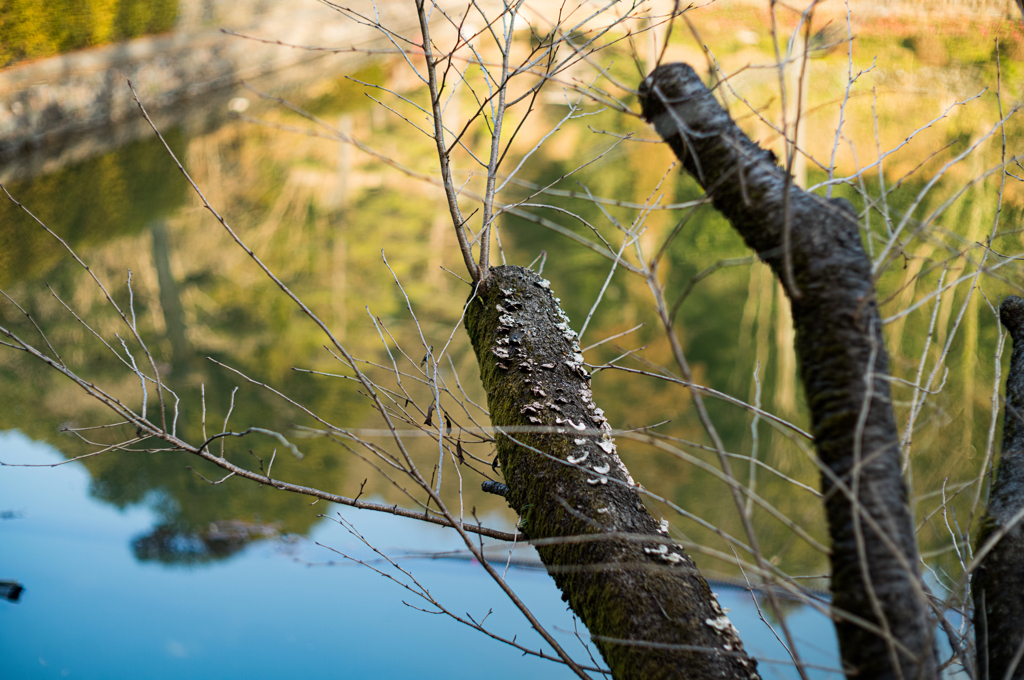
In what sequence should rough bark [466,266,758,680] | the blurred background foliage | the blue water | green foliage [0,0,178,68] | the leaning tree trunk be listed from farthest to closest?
1. green foliage [0,0,178,68]
2. the blurred background foliage
3. the blue water
4. rough bark [466,266,758,680]
5. the leaning tree trunk

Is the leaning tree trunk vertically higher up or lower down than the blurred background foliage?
lower down

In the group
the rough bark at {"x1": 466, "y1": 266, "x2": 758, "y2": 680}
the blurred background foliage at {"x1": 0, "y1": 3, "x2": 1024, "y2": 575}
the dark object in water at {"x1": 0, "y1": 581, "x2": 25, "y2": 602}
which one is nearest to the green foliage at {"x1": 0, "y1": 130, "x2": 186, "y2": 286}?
the blurred background foliage at {"x1": 0, "y1": 3, "x2": 1024, "y2": 575}

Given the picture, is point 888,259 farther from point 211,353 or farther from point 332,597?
point 211,353

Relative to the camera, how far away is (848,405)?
81 cm

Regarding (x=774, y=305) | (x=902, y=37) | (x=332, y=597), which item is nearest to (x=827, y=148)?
(x=902, y=37)

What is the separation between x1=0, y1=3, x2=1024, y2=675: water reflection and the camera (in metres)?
3.59

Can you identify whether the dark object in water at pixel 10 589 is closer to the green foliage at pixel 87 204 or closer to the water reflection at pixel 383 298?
the water reflection at pixel 383 298

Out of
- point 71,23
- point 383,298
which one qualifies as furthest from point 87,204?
point 383,298

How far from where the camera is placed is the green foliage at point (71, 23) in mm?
5934

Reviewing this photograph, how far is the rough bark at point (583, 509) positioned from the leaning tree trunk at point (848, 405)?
25cm

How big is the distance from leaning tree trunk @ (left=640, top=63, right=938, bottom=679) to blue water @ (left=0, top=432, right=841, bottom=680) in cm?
202

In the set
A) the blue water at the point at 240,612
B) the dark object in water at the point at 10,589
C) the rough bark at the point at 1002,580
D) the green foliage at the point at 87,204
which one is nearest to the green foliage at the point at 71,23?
the green foliage at the point at 87,204

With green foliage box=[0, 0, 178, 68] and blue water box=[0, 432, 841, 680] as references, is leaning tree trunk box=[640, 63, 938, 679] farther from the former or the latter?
green foliage box=[0, 0, 178, 68]

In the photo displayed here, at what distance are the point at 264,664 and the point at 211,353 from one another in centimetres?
261
